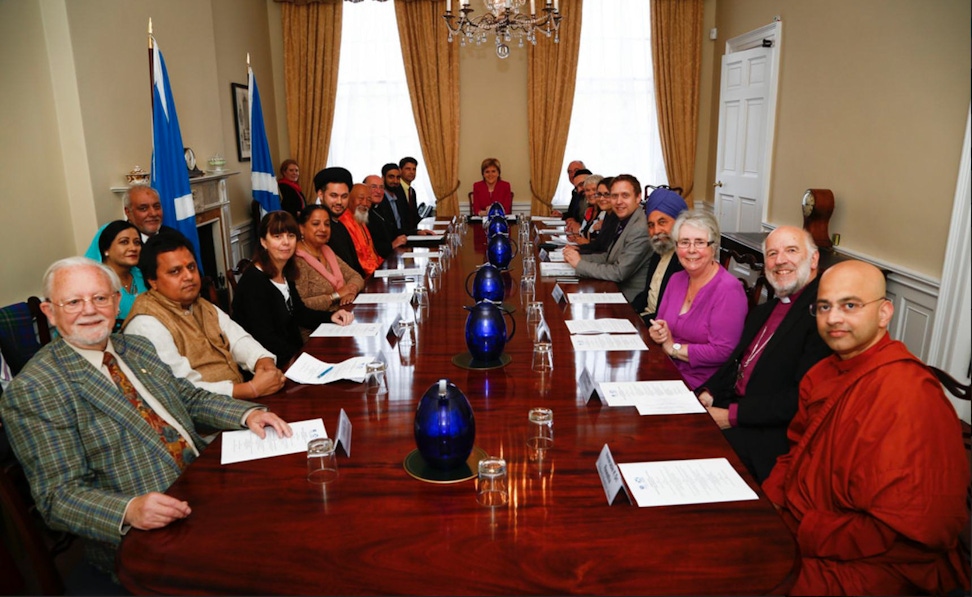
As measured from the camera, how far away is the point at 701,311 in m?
2.43

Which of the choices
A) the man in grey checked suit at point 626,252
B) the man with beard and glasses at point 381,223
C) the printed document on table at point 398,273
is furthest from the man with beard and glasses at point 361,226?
the man in grey checked suit at point 626,252

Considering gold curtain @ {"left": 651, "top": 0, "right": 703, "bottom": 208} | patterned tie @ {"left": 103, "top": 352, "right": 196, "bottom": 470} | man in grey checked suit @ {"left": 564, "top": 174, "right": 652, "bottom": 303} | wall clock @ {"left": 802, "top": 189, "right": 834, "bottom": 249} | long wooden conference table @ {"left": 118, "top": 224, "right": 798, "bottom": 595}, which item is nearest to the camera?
long wooden conference table @ {"left": 118, "top": 224, "right": 798, "bottom": 595}

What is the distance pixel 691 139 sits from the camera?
725cm

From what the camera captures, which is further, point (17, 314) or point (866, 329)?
point (17, 314)

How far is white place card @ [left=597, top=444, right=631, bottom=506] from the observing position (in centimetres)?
125

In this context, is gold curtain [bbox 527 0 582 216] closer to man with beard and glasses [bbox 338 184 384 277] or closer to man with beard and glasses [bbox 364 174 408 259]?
man with beard and glasses [bbox 364 174 408 259]

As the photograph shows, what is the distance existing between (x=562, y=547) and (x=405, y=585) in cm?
28

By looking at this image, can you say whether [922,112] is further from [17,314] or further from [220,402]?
[17,314]

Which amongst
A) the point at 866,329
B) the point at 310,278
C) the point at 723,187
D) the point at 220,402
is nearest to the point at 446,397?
the point at 220,402

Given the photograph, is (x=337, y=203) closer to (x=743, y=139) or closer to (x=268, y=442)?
(x=268, y=442)

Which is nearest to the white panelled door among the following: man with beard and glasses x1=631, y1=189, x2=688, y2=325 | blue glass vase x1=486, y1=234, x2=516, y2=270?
man with beard and glasses x1=631, y1=189, x2=688, y2=325

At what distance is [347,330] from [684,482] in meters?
1.48

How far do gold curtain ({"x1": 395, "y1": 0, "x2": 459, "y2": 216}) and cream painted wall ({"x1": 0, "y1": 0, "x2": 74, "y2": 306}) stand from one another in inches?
167

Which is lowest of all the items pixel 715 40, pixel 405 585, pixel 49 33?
pixel 405 585
